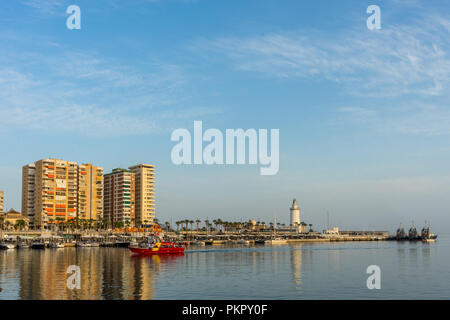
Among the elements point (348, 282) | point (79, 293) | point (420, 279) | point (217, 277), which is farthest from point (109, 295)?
point (420, 279)

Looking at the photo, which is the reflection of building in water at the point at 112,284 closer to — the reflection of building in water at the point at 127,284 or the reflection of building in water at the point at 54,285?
the reflection of building in water at the point at 127,284

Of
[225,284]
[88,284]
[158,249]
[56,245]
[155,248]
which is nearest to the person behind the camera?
[88,284]

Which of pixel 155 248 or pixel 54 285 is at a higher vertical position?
pixel 54 285

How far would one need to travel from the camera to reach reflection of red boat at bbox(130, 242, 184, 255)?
13062cm

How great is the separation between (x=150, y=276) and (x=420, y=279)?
4072 cm

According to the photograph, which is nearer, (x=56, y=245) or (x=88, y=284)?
(x=88, y=284)

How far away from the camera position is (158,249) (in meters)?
133

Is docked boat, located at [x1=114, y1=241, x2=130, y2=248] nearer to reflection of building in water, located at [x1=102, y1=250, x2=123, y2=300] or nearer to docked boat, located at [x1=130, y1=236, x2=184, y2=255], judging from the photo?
docked boat, located at [x1=130, y1=236, x2=184, y2=255]

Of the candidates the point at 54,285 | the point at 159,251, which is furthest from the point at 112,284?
the point at 159,251

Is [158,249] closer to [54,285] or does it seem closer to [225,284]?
[225,284]

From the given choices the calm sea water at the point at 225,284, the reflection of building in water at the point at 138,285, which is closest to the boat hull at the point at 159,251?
the calm sea water at the point at 225,284

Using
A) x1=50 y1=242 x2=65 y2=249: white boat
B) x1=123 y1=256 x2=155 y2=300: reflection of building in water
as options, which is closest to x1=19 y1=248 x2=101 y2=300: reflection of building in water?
x1=123 y1=256 x2=155 y2=300: reflection of building in water
